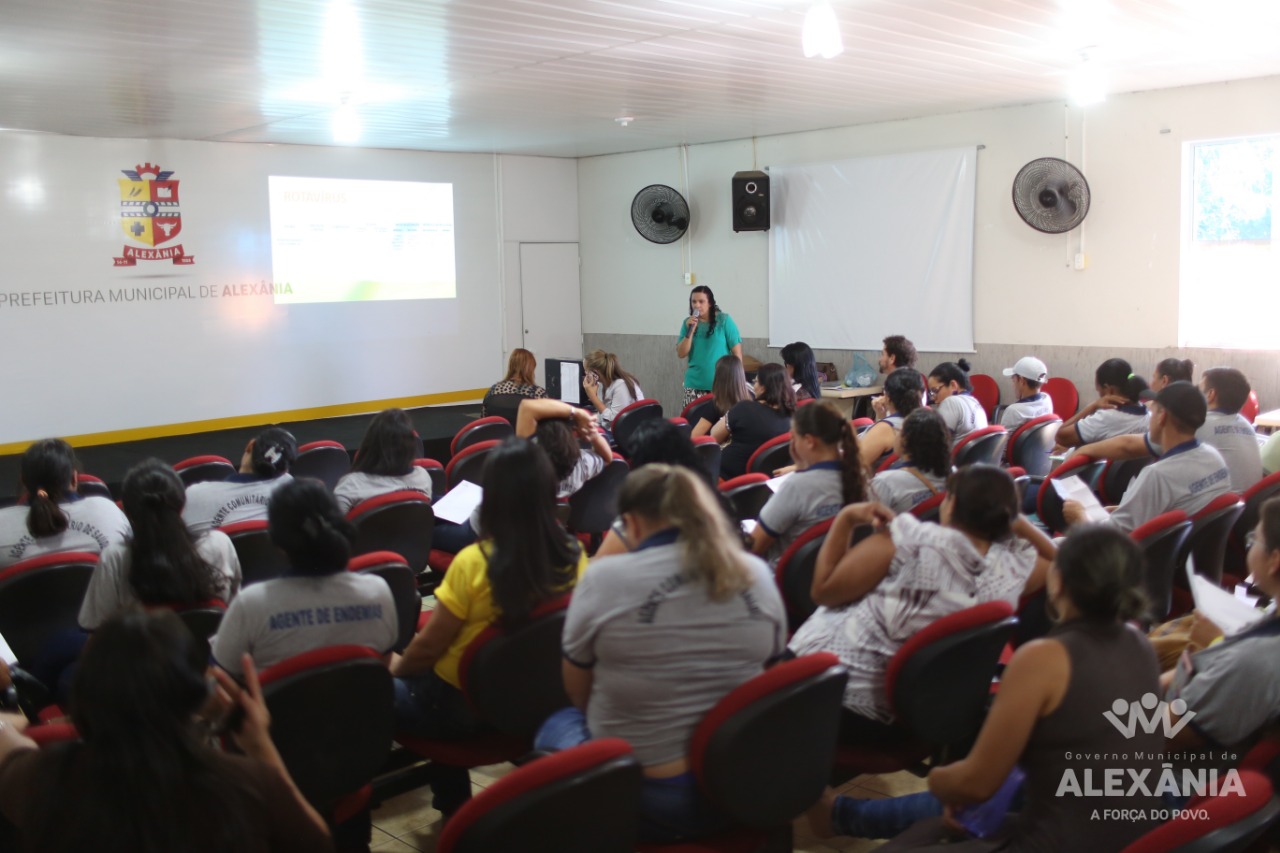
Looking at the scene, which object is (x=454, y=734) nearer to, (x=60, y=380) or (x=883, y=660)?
(x=883, y=660)

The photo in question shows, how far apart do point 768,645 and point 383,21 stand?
4293 mm

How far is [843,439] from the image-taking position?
3486 mm

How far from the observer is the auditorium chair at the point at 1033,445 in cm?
557

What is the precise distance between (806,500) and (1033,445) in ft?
8.83

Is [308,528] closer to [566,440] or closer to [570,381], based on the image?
[566,440]

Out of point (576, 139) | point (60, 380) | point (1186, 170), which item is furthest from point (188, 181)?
point (1186, 170)

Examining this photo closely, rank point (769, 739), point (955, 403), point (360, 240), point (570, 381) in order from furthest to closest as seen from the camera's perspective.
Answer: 1. point (360, 240)
2. point (570, 381)
3. point (955, 403)
4. point (769, 739)

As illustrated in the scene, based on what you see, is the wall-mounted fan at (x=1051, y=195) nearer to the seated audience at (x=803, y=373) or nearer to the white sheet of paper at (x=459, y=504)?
the seated audience at (x=803, y=373)

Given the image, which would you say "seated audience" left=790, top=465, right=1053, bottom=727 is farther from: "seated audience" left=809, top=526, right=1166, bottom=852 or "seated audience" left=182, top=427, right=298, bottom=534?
"seated audience" left=182, top=427, right=298, bottom=534

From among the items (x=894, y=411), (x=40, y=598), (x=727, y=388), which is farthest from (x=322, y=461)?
(x=894, y=411)

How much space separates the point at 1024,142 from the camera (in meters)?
8.91

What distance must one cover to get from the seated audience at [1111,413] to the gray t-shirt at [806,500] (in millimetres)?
2434

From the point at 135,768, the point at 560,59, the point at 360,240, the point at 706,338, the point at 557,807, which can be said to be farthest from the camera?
the point at 360,240

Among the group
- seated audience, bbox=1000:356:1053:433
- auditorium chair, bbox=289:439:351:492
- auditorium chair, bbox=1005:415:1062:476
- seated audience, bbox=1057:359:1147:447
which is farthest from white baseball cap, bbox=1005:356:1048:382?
auditorium chair, bbox=289:439:351:492
